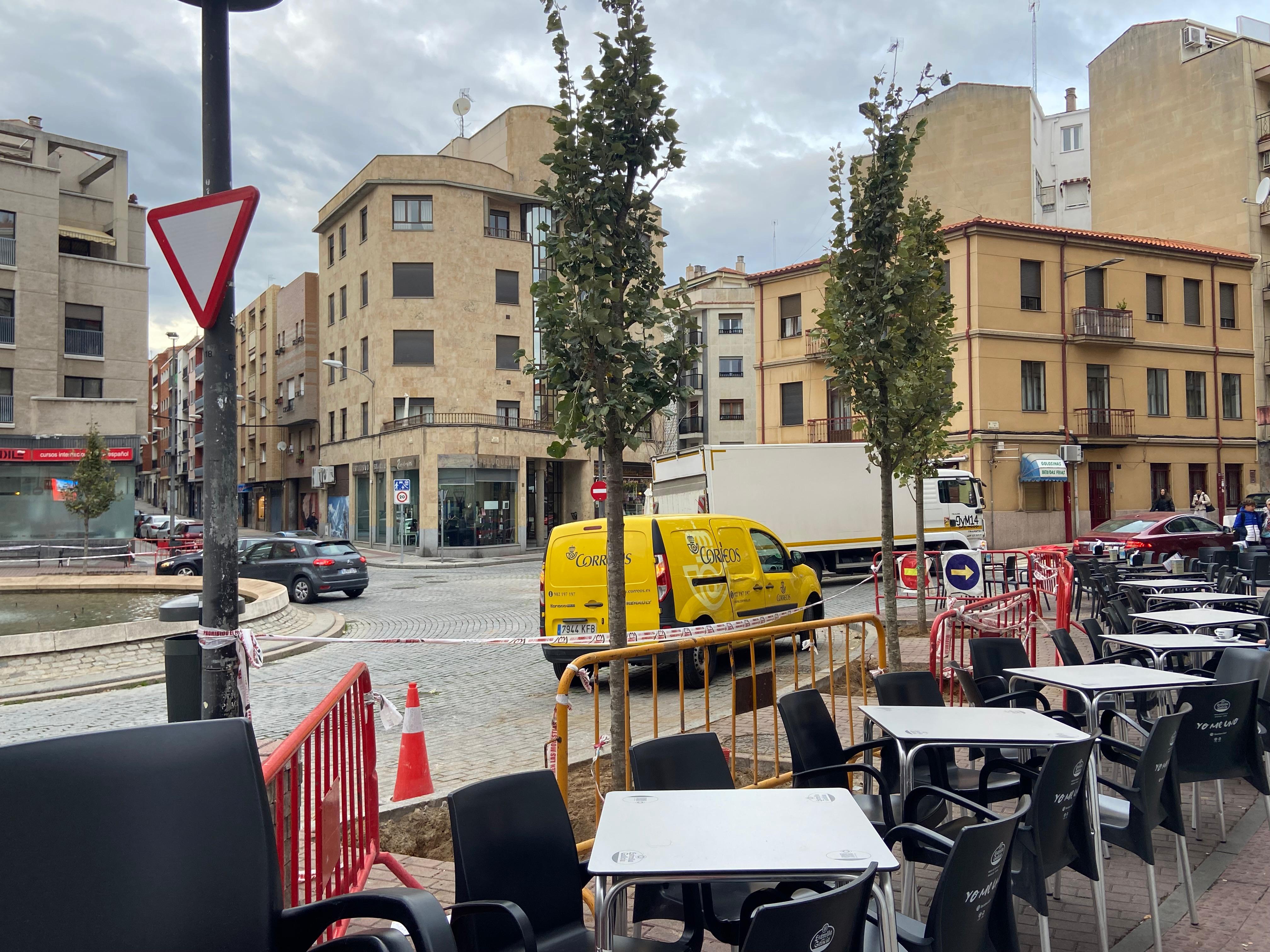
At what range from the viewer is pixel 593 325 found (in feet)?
17.1

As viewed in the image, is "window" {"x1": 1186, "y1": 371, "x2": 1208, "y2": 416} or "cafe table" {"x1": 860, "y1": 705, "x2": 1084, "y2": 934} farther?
"window" {"x1": 1186, "y1": 371, "x2": 1208, "y2": 416}

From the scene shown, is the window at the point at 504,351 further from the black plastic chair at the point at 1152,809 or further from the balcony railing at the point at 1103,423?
the black plastic chair at the point at 1152,809

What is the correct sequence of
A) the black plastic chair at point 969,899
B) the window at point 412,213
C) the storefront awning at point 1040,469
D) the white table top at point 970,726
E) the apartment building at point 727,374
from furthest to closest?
the apartment building at point 727,374, the window at point 412,213, the storefront awning at point 1040,469, the white table top at point 970,726, the black plastic chair at point 969,899

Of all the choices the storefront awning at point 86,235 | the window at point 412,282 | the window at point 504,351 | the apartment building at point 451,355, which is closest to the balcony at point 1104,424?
the apartment building at point 451,355

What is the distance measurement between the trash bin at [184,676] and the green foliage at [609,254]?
7.52 ft

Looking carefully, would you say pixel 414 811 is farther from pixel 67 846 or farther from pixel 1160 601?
pixel 1160 601

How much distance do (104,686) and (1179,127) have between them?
4649 centimetres

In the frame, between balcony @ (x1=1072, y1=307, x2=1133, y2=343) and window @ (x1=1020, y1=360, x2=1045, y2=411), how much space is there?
5.91 feet

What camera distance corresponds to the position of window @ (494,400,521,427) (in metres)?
41.0

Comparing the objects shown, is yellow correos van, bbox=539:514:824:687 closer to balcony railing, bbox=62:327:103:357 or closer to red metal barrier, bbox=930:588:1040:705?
red metal barrier, bbox=930:588:1040:705

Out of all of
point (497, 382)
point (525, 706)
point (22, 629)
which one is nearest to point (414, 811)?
point (525, 706)

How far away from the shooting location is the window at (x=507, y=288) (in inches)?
1635

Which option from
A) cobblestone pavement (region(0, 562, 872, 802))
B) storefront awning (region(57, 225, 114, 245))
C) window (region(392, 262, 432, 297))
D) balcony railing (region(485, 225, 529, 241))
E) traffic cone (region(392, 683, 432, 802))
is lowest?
cobblestone pavement (region(0, 562, 872, 802))

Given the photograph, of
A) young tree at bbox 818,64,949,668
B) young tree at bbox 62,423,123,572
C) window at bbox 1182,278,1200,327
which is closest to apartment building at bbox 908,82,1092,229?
window at bbox 1182,278,1200,327
